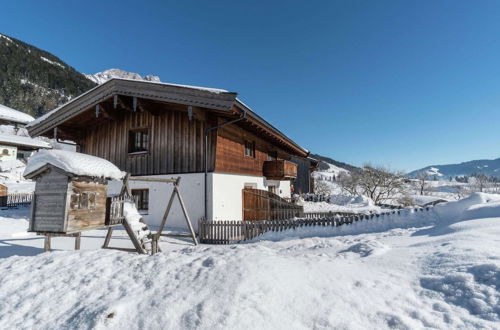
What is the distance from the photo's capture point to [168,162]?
12.8m

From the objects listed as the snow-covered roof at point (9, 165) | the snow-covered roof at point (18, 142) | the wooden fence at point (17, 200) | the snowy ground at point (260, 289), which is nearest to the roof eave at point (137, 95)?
the snowy ground at point (260, 289)

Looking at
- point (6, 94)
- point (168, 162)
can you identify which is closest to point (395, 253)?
point (168, 162)

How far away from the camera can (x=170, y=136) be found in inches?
504

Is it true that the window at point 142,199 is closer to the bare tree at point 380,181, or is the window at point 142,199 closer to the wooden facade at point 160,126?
the wooden facade at point 160,126

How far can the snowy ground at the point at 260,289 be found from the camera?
314 centimetres

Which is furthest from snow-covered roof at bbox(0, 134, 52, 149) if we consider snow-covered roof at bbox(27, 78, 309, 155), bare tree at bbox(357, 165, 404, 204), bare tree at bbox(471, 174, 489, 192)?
bare tree at bbox(471, 174, 489, 192)

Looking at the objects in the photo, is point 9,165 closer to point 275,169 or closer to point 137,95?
point 137,95

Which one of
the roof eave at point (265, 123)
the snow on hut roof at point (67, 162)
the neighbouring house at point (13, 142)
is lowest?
the snow on hut roof at point (67, 162)

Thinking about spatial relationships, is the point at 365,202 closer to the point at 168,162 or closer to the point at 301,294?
the point at 168,162

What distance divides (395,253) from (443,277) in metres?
1.37

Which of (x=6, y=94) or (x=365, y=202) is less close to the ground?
(x=6, y=94)

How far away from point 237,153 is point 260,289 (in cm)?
1075

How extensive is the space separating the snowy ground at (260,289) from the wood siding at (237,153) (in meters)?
7.22

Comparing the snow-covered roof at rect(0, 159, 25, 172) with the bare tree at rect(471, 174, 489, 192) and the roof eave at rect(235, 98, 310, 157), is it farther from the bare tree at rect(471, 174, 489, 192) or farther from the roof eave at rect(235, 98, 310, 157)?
the bare tree at rect(471, 174, 489, 192)
